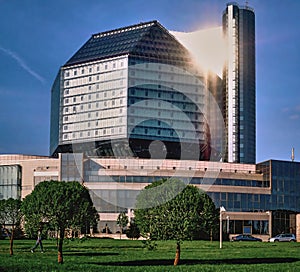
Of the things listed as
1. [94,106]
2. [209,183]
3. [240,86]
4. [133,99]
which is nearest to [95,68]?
[94,106]

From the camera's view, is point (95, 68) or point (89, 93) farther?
point (95, 68)

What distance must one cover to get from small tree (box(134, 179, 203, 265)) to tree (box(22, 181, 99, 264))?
401 centimetres

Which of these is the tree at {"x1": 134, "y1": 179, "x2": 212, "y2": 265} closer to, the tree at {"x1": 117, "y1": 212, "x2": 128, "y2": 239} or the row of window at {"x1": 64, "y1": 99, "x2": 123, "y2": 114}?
the tree at {"x1": 117, "y1": 212, "x2": 128, "y2": 239}

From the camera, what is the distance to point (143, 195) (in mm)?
44938

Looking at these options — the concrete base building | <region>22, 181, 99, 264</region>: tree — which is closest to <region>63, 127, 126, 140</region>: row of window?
the concrete base building

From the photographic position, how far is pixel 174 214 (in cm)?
3900

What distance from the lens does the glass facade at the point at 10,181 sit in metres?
119

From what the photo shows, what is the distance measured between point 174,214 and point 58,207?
288 inches

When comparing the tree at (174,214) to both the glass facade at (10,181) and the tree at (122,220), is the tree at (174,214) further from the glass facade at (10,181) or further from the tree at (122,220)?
the glass facade at (10,181)

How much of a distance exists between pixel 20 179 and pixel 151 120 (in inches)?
1416

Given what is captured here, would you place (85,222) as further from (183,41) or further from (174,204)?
(183,41)

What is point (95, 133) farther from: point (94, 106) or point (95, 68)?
point (95, 68)

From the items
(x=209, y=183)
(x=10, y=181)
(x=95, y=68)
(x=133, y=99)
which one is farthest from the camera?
(x=95, y=68)

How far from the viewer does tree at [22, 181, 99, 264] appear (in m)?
40.5
